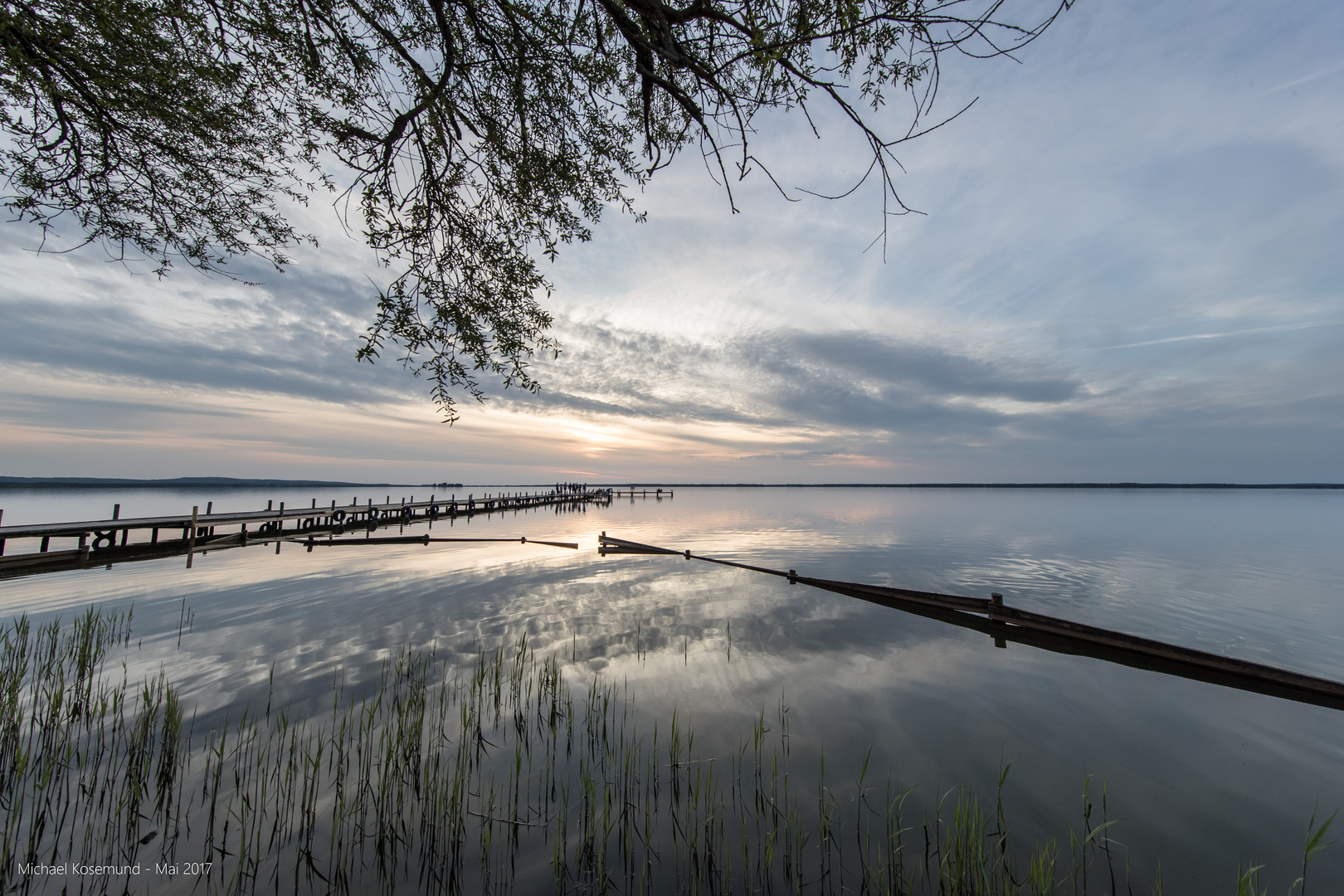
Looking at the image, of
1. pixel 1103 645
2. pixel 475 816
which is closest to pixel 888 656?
pixel 1103 645

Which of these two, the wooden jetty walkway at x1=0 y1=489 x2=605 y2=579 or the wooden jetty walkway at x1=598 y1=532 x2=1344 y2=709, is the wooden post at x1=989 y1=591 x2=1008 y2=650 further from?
the wooden jetty walkway at x1=0 y1=489 x2=605 y2=579

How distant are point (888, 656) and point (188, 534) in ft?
112

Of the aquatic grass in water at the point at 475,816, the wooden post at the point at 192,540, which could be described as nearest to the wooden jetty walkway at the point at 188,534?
the wooden post at the point at 192,540

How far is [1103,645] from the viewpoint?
1077cm

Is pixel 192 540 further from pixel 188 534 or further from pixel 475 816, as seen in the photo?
pixel 475 816

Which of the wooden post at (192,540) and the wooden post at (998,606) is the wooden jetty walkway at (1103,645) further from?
the wooden post at (192,540)

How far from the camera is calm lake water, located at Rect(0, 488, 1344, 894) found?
6.46 metres

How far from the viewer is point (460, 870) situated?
15.7ft

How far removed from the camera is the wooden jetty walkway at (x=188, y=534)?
56.1 ft

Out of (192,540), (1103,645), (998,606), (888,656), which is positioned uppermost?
(998,606)

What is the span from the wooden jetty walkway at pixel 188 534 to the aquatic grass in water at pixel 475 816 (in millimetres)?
15627

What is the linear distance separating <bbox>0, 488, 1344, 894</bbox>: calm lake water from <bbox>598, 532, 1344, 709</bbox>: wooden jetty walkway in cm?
37

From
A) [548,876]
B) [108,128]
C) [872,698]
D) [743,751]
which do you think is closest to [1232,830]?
[872,698]

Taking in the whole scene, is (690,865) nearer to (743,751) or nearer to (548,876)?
(548,876)
